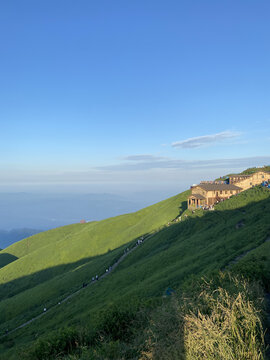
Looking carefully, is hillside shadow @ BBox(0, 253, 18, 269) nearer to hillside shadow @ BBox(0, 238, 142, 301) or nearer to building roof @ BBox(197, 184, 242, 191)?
hillside shadow @ BBox(0, 238, 142, 301)

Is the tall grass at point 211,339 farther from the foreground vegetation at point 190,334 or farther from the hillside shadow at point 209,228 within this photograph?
the hillside shadow at point 209,228

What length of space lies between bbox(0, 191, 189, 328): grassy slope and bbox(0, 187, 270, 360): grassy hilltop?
1.49ft

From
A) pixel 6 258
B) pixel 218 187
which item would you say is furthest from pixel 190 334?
pixel 6 258

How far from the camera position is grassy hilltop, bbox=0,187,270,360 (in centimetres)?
1611

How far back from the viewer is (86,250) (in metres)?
104

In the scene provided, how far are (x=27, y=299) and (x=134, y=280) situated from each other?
4002 cm

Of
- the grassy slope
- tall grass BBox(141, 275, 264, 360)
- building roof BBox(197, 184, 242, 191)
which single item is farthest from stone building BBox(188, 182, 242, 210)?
tall grass BBox(141, 275, 264, 360)

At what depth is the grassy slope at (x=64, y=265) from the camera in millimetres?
63938

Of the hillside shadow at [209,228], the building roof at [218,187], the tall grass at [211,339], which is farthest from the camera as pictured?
the building roof at [218,187]

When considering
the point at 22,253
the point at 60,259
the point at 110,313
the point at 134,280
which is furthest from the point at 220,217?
the point at 22,253

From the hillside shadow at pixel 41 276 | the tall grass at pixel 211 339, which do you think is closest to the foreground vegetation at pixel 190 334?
the tall grass at pixel 211 339

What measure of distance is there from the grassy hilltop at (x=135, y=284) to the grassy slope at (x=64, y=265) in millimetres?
453

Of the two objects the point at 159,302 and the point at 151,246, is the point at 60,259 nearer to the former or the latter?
the point at 151,246

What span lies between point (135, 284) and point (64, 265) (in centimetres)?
6594
